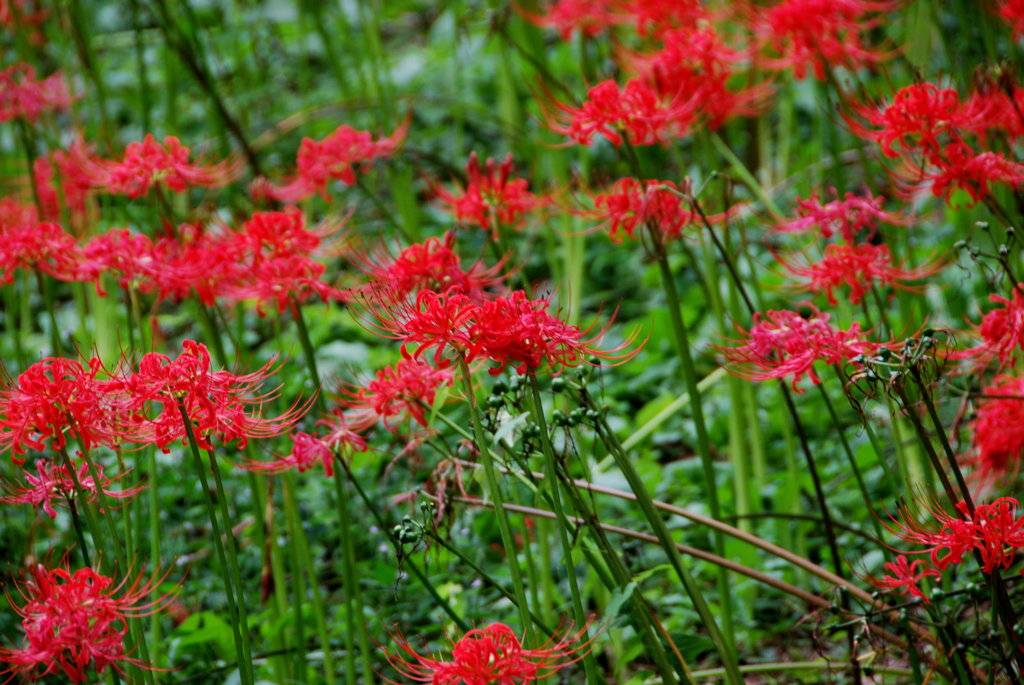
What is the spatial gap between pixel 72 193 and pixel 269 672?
4.94 feet

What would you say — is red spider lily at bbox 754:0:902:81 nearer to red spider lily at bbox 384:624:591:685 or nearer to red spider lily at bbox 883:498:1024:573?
red spider lily at bbox 883:498:1024:573

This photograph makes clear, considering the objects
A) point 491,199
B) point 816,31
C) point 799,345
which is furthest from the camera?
point 816,31

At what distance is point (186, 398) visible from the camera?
37.6 inches

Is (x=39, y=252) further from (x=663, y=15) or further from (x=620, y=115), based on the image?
(x=663, y=15)

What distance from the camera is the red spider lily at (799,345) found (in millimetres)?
1025

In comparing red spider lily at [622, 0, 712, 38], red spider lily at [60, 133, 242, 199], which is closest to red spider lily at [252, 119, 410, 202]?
red spider lily at [60, 133, 242, 199]

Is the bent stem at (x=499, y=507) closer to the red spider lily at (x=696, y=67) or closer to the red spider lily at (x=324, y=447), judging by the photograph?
the red spider lily at (x=324, y=447)

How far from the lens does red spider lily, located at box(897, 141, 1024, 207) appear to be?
1.17 m

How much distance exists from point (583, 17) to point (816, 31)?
0.60 meters

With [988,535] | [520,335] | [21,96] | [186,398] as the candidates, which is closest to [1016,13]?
[988,535]

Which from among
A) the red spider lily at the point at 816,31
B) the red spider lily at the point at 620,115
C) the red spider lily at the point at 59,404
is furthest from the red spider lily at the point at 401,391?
the red spider lily at the point at 816,31

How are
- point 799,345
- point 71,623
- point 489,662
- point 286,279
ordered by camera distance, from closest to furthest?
1. point 489,662
2. point 71,623
3. point 799,345
4. point 286,279

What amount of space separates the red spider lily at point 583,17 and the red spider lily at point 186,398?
1.33m

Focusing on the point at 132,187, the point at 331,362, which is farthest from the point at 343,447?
the point at 331,362
